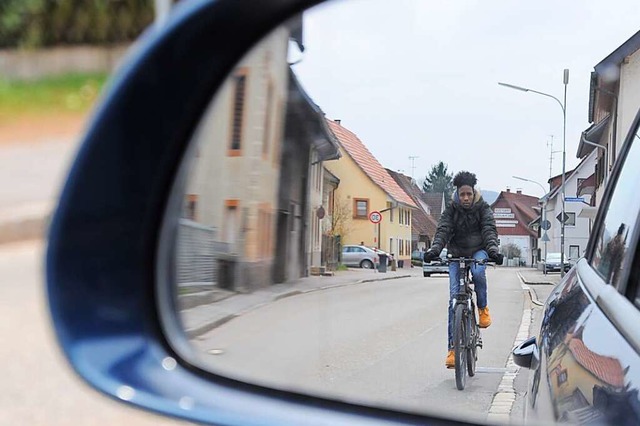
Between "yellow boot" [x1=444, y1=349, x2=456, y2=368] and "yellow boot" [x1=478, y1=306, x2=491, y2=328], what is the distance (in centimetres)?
8

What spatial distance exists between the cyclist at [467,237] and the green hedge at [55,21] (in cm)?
1433

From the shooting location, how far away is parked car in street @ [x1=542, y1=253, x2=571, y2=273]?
170 centimetres

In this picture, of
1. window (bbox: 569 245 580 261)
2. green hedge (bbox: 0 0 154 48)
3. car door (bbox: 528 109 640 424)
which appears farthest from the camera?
green hedge (bbox: 0 0 154 48)

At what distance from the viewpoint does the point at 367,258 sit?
1.52 metres

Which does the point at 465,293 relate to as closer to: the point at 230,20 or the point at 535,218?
the point at 535,218

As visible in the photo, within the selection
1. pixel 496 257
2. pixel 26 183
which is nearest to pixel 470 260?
pixel 496 257

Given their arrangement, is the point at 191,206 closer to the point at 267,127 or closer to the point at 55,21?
Result: the point at 267,127

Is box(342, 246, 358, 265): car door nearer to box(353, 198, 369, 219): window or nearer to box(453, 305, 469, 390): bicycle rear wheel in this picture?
box(353, 198, 369, 219): window

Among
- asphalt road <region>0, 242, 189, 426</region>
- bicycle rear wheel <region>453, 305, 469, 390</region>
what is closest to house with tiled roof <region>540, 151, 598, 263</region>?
bicycle rear wheel <region>453, 305, 469, 390</region>

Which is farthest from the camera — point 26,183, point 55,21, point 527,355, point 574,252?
point 55,21

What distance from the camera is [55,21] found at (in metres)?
16.7

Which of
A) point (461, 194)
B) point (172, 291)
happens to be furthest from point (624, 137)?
point (172, 291)

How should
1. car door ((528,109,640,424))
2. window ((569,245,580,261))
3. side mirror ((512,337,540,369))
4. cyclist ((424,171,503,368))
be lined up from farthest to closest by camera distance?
side mirror ((512,337,540,369)) < window ((569,245,580,261)) < cyclist ((424,171,503,368)) < car door ((528,109,640,424))

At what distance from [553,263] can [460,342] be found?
29cm
